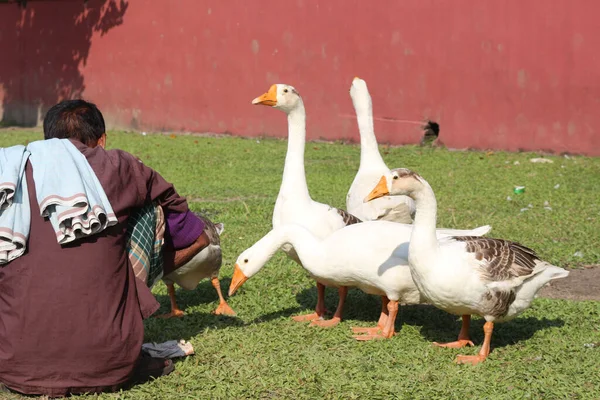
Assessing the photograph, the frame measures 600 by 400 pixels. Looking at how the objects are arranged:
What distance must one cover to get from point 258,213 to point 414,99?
625cm

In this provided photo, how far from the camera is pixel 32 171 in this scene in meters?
3.94

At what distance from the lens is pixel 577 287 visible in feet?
21.0

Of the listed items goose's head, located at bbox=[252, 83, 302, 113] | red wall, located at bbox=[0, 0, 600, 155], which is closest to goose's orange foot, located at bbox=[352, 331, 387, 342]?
goose's head, located at bbox=[252, 83, 302, 113]

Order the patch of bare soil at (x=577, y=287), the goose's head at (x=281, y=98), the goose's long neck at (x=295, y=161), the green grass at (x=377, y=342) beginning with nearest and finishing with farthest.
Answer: the green grass at (x=377, y=342), the goose's long neck at (x=295, y=161), the patch of bare soil at (x=577, y=287), the goose's head at (x=281, y=98)

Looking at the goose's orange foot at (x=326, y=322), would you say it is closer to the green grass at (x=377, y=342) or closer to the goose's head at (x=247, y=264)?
the green grass at (x=377, y=342)

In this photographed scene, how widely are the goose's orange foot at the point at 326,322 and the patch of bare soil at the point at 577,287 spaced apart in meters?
1.73

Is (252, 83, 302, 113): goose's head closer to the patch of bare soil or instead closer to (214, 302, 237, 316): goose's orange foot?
(214, 302, 237, 316): goose's orange foot

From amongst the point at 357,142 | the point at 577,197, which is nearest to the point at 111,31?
the point at 357,142

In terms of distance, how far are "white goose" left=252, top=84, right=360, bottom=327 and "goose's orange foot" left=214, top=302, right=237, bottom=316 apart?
0.48 meters

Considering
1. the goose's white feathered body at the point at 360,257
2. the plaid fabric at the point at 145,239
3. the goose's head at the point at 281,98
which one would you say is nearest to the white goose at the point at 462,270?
the goose's white feathered body at the point at 360,257

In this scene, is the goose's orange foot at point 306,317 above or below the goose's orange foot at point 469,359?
below

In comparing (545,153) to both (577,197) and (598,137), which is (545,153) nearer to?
(598,137)

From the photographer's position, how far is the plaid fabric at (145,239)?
423 centimetres

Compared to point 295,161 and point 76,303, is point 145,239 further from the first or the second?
point 295,161
